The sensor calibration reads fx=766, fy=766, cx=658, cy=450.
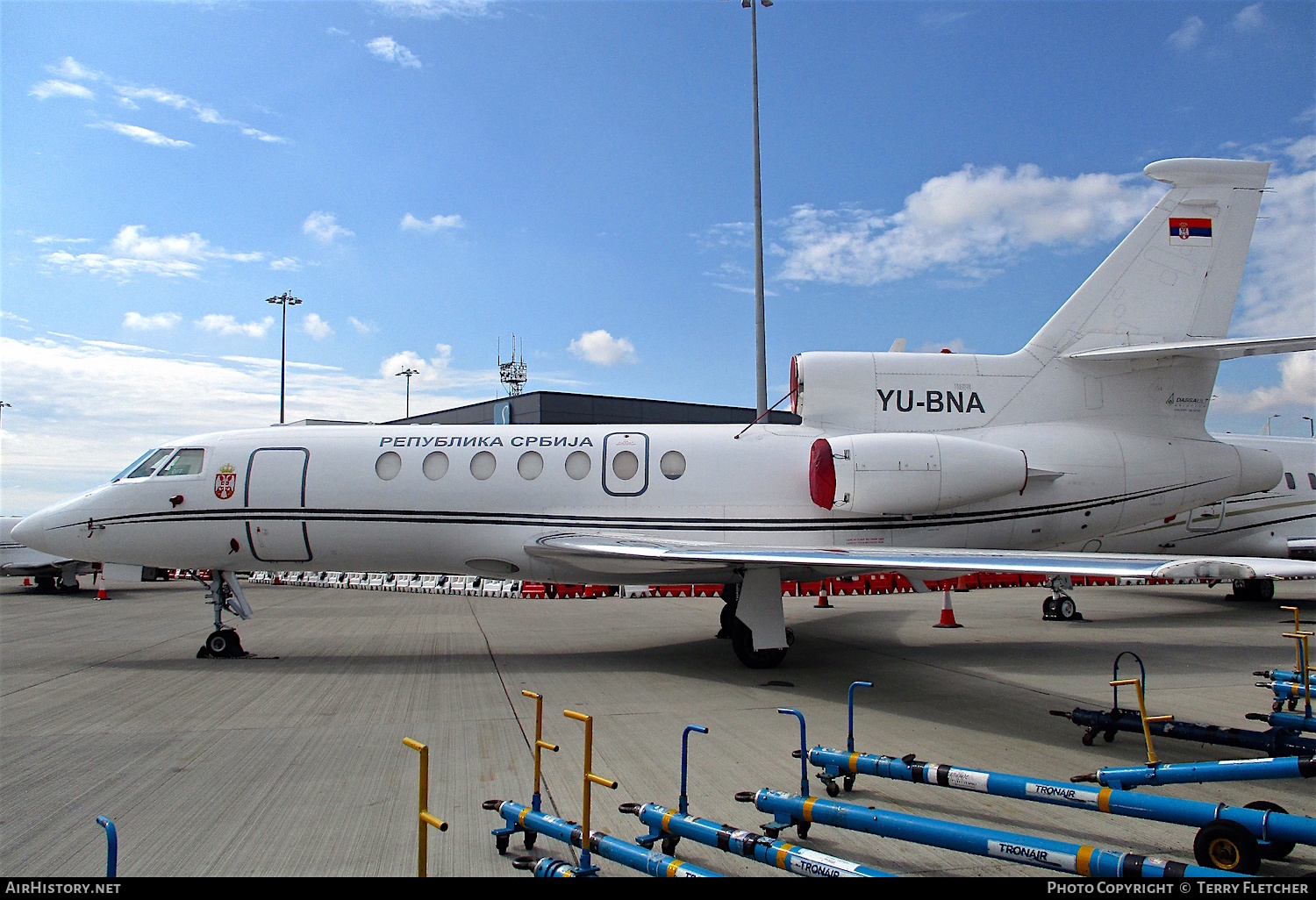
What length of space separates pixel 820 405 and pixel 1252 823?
7.59 meters

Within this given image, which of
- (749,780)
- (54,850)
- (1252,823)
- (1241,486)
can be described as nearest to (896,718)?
(749,780)

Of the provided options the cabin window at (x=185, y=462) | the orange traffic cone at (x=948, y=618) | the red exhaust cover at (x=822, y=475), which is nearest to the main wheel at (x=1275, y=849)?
the red exhaust cover at (x=822, y=475)

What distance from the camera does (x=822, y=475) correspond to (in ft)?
33.7

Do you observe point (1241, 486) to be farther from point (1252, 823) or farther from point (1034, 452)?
point (1252, 823)

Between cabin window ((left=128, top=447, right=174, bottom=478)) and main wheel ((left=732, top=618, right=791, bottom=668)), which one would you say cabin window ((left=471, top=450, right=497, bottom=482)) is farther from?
cabin window ((left=128, top=447, right=174, bottom=478))

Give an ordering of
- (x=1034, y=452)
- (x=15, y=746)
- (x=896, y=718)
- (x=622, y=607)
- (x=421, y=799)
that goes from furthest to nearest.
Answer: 1. (x=622, y=607)
2. (x=1034, y=452)
3. (x=896, y=718)
4. (x=15, y=746)
5. (x=421, y=799)

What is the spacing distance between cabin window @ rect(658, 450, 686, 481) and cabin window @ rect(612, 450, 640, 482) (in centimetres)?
34

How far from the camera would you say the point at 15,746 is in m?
6.39

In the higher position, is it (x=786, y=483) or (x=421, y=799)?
(x=786, y=483)

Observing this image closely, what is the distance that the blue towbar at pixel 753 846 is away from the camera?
3.42 m

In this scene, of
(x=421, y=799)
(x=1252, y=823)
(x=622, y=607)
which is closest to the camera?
(x=421, y=799)

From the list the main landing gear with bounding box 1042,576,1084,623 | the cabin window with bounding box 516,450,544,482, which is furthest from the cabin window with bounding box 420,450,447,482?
the main landing gear with bounding box 1042,576,1084,623

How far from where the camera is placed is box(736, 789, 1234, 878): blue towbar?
10.9 ft

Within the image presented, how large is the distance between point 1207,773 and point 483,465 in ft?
28.2
